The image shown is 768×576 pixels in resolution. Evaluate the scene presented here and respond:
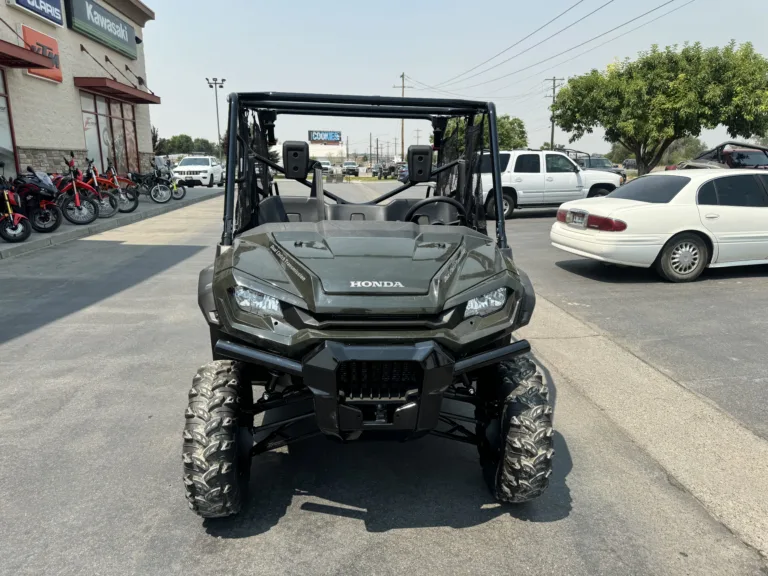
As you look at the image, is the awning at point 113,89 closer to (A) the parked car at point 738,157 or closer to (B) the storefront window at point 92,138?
(B) the storefront window at point 92,138

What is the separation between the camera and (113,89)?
2012cm

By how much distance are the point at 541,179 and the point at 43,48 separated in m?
15.1

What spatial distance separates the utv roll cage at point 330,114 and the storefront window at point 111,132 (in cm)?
1884

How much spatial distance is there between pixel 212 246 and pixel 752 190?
9.38 m

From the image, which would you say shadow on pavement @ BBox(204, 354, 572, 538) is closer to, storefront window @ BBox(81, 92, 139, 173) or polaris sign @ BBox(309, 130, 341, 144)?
polaris sign @ BBox(309, 130, 341, 144)

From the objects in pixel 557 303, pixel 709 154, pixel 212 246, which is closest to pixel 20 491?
pixel 557 303

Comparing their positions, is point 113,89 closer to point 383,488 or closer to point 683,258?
point 683,258

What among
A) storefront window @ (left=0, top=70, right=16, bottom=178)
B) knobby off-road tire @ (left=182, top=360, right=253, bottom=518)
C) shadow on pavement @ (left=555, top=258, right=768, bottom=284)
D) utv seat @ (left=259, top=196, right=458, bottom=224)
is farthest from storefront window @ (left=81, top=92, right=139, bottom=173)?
knobby off-road tire @ (left=182, top=360, right=253, bottom=518)

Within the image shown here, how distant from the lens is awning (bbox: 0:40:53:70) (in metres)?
13.2

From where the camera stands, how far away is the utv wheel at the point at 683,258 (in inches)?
317

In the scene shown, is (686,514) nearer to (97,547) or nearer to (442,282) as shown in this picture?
(442,282)

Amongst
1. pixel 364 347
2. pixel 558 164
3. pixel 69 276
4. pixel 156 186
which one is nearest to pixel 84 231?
pixel 69 276

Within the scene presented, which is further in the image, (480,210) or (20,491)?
(480,210)

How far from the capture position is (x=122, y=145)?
23.5m
